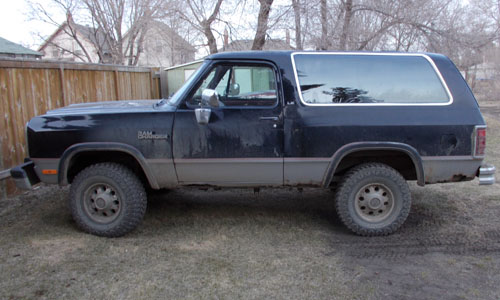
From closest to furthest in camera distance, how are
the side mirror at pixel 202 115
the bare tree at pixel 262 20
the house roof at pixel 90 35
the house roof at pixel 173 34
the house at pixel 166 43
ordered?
the side mirror at pixel 202 115
the bare tree at pixel 262 20
the house roof at pixel 173 34
the house at pixel 166 43
the house roof at pixel 90 35

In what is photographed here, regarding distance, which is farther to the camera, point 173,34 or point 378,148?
point 173,34

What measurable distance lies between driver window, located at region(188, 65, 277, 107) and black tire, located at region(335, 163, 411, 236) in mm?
1271

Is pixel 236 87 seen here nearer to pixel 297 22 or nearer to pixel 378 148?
pixel 378 148

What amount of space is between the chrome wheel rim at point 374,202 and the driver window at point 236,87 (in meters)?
1.44

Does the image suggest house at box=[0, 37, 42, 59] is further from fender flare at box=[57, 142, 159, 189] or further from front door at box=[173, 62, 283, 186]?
front door at box=[173, 62, 283, 186]

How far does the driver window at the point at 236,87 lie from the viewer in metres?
4.57

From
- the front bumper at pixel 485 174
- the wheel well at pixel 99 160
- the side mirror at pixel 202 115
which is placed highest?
the side mirror at pixel 202 115

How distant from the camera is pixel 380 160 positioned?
480 centimetres

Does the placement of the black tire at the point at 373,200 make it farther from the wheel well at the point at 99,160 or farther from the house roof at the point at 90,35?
the house roof at the point at 90,35

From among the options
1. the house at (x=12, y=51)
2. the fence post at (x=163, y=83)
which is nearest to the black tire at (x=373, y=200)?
the fence post at (x=163, y=83)

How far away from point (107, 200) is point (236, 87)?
192 cm

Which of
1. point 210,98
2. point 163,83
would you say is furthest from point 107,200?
point 163,83

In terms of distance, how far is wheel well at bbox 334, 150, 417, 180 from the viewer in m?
4.64

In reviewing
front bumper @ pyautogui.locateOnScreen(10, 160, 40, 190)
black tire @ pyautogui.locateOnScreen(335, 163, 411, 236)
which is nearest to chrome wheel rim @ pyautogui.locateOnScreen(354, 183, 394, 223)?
black tire @ pyautogui.locateOnScreen(335, 163, 411, 236)
